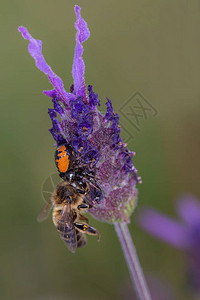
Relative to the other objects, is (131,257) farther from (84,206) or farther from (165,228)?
(165,228)

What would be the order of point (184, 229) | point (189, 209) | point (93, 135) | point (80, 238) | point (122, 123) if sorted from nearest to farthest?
1. point (93, 135)
2. point (80, 238)
3. point (184, 229)
4. point (189, 209)
5. point (122, 123)

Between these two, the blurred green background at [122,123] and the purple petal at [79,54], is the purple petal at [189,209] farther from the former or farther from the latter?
the purple petal at [79,54]

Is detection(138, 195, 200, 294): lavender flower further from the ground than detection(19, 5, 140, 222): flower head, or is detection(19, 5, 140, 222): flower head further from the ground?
detection(19, 5, 140, 222): flower head

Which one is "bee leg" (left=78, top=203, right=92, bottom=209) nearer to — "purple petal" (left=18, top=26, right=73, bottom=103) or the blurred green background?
"purple petal" (left=18, top=26, right=73, bottom=103)

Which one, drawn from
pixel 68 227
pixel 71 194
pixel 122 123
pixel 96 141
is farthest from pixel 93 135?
pixel 122 123

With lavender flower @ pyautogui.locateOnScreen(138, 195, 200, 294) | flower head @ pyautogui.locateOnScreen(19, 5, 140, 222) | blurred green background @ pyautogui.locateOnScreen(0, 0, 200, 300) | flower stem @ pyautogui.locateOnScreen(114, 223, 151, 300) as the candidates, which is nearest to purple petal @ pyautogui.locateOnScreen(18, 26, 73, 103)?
flower head @ pyautogui.locateOnScreen(19, 5, 140, 222)

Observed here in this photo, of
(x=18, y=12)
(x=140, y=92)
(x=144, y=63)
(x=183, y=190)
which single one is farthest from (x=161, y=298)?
(x=18, y=12)

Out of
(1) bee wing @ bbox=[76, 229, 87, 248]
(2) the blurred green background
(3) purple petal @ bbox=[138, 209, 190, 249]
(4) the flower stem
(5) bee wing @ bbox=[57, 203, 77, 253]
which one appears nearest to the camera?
(4) the flower stem

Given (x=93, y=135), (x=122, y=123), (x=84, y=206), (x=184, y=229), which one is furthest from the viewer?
(x=122, y=123)
